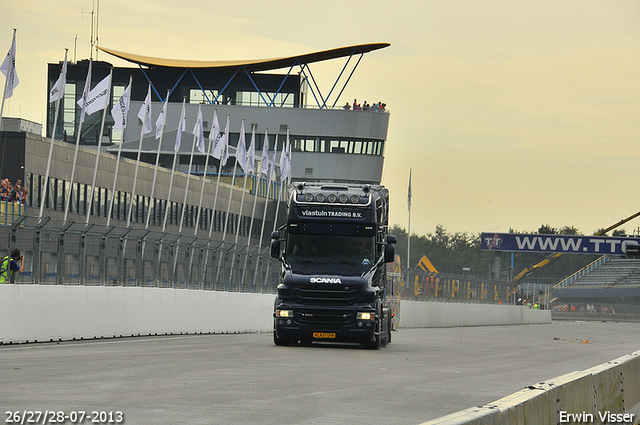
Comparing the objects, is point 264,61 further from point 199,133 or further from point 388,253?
point 388,253

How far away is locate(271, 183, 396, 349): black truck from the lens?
834 inches

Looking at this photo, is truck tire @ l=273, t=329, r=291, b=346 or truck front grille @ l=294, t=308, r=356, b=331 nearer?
truck front grille @ l=294, t=308, r=356, b=331

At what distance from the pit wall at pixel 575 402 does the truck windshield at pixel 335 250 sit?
369 inches

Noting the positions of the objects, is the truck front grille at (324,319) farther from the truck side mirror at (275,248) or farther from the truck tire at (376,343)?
the truck side mirror at (275,248)

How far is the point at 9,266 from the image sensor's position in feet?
65.6

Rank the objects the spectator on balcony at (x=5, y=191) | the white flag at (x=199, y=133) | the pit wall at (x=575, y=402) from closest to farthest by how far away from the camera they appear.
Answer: the pit wall at (x=575, y=402), the spectator on balcony at (x=5, y=191), the white flag at (x=199, y=133)

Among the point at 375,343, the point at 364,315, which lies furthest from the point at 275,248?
the point at 375,343

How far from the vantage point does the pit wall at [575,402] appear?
6.15 meters

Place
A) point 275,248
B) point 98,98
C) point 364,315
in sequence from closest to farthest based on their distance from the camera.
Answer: point 364,315 < point 275,248 < point 98,98

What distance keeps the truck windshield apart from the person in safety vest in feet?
17.7

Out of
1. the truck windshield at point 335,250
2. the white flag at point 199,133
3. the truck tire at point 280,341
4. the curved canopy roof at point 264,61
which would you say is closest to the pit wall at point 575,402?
the truck windshield at point 335,250

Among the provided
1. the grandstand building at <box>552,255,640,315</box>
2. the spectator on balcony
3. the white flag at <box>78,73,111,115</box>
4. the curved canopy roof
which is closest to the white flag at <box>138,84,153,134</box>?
the white flag at <box>78,73,111,115</box>

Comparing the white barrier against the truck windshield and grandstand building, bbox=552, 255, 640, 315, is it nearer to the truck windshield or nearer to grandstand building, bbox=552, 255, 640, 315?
the truck windshield

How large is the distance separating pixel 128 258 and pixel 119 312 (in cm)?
159
